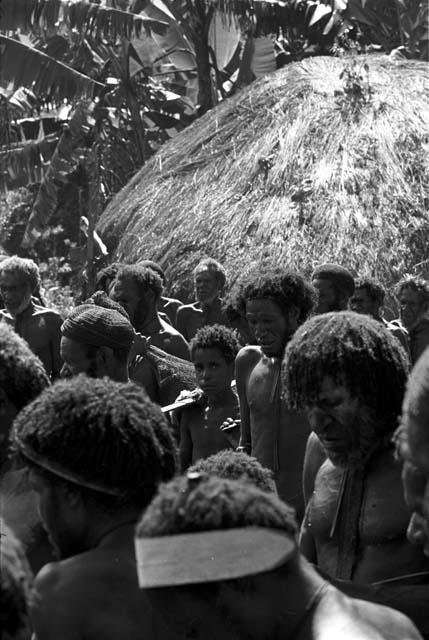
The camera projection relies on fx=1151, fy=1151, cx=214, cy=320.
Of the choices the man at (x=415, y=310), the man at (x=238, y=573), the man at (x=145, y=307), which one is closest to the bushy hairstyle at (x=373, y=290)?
the man at (x=415, y=310)

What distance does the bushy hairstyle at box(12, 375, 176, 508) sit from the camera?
294cm

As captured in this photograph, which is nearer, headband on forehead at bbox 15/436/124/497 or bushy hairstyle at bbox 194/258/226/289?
headband on forehead at bbox 15/436/124/497

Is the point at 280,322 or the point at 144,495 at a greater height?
the point at 144,495

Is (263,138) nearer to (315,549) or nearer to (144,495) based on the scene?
(315,549)

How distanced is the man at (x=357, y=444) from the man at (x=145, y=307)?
4.15m

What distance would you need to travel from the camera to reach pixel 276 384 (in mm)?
5750

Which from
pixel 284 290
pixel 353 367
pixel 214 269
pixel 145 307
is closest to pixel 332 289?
pixel 145 307

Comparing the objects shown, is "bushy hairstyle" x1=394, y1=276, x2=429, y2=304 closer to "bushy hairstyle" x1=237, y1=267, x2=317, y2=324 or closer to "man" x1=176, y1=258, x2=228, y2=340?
"man" x1=176, y1=258, x2=228, y2=340

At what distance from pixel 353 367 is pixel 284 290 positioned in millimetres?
2032

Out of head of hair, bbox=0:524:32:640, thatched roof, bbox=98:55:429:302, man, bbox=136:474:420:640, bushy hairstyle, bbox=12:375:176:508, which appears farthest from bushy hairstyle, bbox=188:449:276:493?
thatched roof, bbox=98:55:429:302

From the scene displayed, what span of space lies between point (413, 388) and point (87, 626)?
3.29ft

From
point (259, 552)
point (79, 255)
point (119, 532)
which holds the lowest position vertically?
point (79, 255)

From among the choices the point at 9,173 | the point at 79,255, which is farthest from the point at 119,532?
the point at 9,173

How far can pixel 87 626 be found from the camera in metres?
2.86
